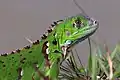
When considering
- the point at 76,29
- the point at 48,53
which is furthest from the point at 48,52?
the point at 76,29

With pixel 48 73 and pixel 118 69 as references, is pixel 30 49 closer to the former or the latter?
pixel 48 73

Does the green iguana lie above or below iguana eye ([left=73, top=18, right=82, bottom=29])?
below

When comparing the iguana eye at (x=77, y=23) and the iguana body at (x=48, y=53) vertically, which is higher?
the iguana eye at (x=77, y=23)

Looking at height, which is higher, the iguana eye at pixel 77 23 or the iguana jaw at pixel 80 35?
the iguana eye at pixel 77 23

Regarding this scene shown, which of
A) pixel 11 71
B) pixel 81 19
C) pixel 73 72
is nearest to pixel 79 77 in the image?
pixel 73 72

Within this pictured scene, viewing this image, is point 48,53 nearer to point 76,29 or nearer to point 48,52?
point 48,52

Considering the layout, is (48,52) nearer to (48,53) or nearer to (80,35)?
(48,53)
